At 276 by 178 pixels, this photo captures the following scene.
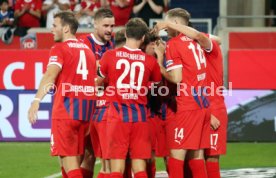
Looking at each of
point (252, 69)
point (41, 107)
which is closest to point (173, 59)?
point (252, 69)

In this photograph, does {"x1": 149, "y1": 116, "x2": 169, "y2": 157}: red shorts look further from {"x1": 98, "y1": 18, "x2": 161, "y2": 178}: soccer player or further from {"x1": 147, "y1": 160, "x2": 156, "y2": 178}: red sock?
{"x1": 98, "y1": 18, "x2": 161, "y2": 178}: soccer player

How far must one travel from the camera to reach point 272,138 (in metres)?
15.2

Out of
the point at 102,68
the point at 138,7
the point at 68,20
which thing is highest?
the point at 138,7

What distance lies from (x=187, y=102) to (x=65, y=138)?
1.34 m

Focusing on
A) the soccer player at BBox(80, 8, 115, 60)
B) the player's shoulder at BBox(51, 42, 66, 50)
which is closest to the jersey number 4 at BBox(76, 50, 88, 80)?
the player's shoulder at BBox(51, 42, 66, 50)

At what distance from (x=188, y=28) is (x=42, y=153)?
541 cm

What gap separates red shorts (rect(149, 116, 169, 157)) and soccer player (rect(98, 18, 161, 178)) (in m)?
0.57

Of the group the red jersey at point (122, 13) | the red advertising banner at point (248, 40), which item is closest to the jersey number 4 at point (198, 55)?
the red advertising banner at point (248, 40)

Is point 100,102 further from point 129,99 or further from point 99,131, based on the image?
point 129,99

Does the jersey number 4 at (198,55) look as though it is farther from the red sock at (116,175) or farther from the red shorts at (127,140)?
the red sock at (116,175)

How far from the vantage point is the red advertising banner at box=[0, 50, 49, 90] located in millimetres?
15258

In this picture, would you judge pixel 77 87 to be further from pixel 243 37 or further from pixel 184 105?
pixel 243 37

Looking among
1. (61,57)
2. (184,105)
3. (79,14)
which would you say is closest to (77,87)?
(61,57)

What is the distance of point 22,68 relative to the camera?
50.2 ft
